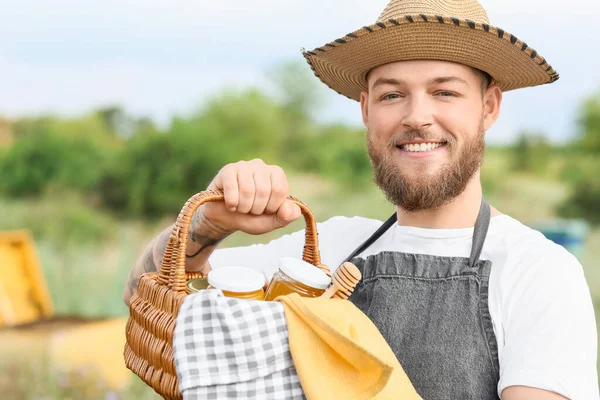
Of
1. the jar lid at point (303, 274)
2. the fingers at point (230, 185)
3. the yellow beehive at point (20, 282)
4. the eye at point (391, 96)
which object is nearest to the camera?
the jar lid at point (303, 274)

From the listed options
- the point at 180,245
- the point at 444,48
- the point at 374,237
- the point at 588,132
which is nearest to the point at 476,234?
the point at 374,237

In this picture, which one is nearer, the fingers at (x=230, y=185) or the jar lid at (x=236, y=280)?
the jar lid at (x=236, y=280)

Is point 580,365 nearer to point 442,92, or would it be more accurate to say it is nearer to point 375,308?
point 375,308

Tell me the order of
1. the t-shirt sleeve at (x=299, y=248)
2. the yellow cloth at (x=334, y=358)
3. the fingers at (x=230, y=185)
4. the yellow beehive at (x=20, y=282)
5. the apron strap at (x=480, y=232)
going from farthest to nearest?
the yellow beehive at (x=20, y=282) < the t-shirt sleeve at (x=299, y=248) < the apron strap at (x=480, y=232) < the fingers at (x=230, y=185) < the yellow cloth at (x=334, y=358)

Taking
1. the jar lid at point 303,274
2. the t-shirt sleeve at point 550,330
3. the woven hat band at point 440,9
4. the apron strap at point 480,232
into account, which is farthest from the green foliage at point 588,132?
the jar lid at point 303,274

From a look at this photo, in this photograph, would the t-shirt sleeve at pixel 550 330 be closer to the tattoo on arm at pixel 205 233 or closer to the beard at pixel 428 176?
the beard at pixel 428 176

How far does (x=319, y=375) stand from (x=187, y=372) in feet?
0.65

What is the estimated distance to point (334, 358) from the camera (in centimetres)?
106

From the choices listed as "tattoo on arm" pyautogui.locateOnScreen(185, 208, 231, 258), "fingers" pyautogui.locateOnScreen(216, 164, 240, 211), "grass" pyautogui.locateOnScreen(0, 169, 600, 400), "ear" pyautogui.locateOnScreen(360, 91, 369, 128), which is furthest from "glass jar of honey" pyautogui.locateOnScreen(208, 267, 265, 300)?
"grass" pyautogui.locateOnScreen(0, 169, 600, 400)

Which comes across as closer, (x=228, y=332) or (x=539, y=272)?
(x=228, y=332)

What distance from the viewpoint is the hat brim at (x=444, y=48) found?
1.46m

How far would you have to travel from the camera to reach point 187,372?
1.03 m

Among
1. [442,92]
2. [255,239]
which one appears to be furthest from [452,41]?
[255,239]

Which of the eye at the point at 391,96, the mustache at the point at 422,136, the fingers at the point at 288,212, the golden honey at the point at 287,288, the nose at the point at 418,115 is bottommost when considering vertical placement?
the golden honey at the point at 287,288
